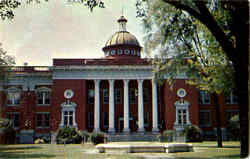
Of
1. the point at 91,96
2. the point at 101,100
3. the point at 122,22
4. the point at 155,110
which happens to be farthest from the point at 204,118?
the point at 122,22

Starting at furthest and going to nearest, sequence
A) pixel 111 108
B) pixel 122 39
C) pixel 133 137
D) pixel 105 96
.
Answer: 1. pixel 122 39
2. pixel 105 96
3. pixel 111 108
4. pixel 133 137

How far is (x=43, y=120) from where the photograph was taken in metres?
40.5

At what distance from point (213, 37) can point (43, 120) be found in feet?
90.6

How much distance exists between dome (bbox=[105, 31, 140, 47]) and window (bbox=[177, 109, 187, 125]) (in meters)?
13.3

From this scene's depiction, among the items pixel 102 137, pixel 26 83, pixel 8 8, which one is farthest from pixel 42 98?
pixel 8 8

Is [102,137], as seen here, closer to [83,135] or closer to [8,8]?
[83,135]

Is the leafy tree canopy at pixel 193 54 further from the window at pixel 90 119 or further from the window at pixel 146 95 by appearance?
the window at pixel 90 119

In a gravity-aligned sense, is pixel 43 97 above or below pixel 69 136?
above

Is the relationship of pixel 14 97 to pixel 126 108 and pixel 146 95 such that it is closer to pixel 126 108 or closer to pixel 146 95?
pixel 126 108

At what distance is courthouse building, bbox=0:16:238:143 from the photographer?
1517 inches

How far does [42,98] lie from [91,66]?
8055mm

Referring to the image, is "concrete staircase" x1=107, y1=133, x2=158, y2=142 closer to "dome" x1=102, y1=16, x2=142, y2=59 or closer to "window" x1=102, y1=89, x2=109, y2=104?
"window" x1=102, y1=89, x2=109, y2=104

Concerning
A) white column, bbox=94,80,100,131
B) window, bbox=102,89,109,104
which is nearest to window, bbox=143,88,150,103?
window, bbox=102,89,109,104

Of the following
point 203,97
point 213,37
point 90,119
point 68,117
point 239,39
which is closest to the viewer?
point 239,39
